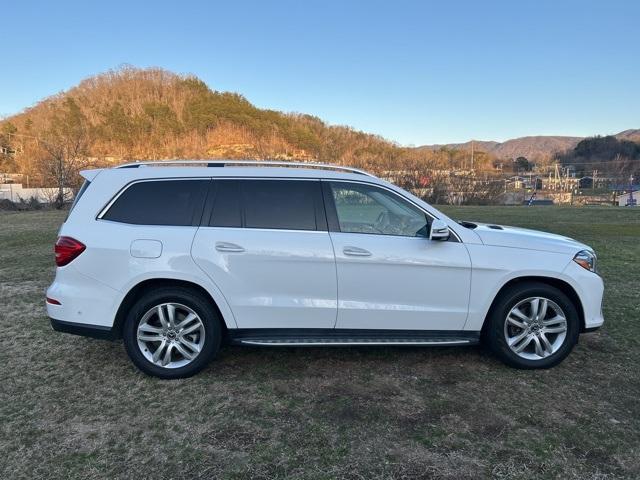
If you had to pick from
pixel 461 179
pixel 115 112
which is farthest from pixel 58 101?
pixel 461 179

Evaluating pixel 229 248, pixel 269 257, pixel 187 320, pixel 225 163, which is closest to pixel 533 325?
pixel 269 257

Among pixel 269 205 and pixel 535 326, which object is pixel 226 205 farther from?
pixel 535 326

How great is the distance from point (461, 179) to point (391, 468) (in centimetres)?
4352

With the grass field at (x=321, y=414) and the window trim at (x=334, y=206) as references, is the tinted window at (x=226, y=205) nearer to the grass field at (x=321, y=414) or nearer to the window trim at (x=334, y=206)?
the window trim at (x=334, y=206)

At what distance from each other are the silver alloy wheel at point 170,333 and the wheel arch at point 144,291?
0.16m

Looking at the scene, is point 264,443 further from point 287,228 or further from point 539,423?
point 539,423

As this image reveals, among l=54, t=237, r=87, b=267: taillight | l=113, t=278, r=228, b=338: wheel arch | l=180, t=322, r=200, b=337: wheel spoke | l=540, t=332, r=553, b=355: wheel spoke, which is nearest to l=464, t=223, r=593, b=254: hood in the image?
l=540, t=332, r=553, b=355: wheel spoke

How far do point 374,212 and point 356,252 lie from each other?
50 centimetres

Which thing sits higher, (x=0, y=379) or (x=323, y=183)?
(x=323, y=183)

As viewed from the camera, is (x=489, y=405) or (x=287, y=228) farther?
(x=287, y=228)

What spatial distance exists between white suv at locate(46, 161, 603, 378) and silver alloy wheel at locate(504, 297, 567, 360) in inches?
0.4

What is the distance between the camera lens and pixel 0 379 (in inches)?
145

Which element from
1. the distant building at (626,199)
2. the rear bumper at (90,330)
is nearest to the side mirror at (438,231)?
the rear bumper at (90,330)

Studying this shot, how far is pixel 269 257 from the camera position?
3551mm
